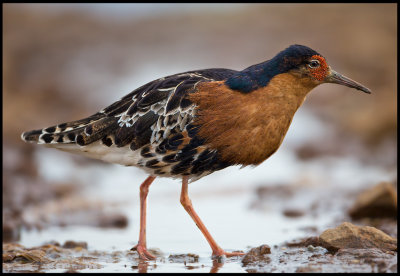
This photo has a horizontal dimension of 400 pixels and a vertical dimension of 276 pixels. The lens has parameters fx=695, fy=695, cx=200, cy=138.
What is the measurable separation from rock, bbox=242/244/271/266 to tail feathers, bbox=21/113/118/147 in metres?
2.43

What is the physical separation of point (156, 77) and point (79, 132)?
13.2 meters

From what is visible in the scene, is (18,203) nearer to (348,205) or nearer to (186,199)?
(186,199)

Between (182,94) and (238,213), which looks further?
(238,213)

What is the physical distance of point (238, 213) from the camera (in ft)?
40.4

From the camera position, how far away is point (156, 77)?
2248 cm

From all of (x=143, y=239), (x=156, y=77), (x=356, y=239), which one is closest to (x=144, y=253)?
(x=143, y=239)

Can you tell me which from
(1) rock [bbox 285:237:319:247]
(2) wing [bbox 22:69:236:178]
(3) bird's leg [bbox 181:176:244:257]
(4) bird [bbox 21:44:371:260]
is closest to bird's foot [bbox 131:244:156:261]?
(4) bird [bbox 21:44:371:260]

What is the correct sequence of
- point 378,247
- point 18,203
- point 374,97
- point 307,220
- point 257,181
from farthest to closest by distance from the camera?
point 374,97, point 257,181, point 18,203, point 307,220, point 378,247

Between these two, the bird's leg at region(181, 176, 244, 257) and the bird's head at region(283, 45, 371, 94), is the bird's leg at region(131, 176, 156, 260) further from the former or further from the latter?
the bird's head at region(283, 45, 371, 94)

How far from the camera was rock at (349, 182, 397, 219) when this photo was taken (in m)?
10.8

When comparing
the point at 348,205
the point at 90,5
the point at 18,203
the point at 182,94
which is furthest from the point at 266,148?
the point at 90,5

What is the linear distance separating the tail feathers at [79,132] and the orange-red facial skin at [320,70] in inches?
105

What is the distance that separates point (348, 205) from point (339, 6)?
2027 cm

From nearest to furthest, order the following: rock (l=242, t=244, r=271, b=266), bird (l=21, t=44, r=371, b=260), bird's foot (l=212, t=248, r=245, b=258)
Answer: rock (l=242, t=244, r=271, b=266)
bird (l=21, t=44, r=371, b=260)
bird's foot (l=212, t=248, r=245, b=258)
